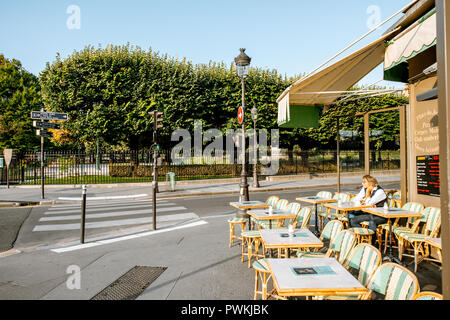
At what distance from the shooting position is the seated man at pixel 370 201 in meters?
5.87

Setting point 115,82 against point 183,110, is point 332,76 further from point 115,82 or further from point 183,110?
point 115,82

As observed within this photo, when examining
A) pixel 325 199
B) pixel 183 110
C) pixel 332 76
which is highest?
pixel 183 110

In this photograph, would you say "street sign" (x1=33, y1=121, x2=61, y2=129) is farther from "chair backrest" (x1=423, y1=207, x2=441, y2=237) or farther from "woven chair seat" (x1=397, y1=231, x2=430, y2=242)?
"chair backrest" (x1=423, y1=207, x2=441, y2=237)

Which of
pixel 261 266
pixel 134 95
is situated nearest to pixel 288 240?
pixel 261 266

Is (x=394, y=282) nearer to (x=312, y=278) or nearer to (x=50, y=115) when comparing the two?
(x=312, y=278)

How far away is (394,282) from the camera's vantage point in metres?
2.55

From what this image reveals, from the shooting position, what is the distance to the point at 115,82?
21.2 m

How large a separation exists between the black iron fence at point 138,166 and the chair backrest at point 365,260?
13.9 m

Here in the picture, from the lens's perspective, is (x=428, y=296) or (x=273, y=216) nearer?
(x=428, y=296)

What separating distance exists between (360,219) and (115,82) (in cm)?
1983

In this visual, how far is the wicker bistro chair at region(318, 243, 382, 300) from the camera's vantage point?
2.91 metres

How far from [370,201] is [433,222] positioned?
139 centimetres

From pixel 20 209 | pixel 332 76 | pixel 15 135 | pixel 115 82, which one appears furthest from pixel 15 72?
pixel 332 76
